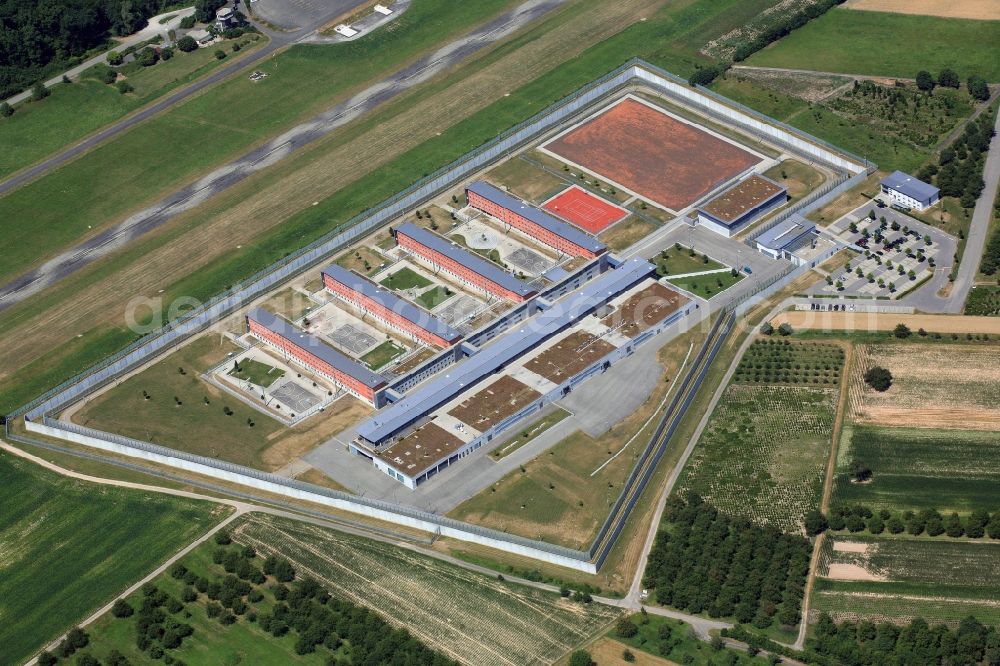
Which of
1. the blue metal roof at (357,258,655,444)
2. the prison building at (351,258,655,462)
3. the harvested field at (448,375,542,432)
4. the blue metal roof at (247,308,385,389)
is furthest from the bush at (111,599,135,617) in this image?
the harvested field at (448,375,542,432)

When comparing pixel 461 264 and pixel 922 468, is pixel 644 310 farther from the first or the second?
pixel 922 468

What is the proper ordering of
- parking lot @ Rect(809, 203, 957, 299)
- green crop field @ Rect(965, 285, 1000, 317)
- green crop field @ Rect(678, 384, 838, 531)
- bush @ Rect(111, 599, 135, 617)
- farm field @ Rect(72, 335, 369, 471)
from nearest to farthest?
bush @ Rect(111, 599, 135, 617)
green crop field @ Rect(678, 384, 838, 531)
farm field @ Rect(72, 335, 369, 471)
green crop field @ Rect(965, 285, 1000, 317)
parking lot @ Rect(809, 203, 957, 299)

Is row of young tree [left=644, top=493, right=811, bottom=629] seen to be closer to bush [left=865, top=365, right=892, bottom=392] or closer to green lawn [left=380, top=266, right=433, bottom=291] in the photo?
bush [left=865, top=365, right=892, bottom=392]

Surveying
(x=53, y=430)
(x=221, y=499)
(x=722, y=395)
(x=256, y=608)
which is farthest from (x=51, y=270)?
(x=722, y=395)

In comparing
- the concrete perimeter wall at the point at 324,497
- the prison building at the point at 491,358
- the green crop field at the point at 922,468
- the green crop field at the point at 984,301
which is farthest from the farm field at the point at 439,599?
the green crop field at the point at 984,301

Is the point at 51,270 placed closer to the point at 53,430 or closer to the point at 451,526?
the point at 53,430

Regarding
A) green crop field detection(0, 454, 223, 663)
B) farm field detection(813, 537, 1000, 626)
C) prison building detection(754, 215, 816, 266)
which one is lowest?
green crop field detection(0, 454, 223, 663)
